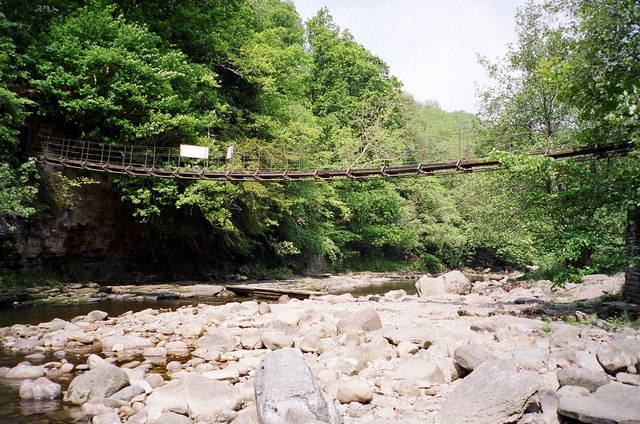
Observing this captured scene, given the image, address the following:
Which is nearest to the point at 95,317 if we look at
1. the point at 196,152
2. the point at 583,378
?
the point at 196,152

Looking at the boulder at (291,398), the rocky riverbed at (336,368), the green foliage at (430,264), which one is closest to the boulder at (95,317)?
the rocky riverbed at (336,368)

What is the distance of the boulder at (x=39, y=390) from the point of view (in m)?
5.18

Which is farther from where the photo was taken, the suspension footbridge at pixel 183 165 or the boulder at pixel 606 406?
the suspension footbridge at pixel 183 165

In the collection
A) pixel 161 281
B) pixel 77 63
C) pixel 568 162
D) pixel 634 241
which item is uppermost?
pixel 77 63

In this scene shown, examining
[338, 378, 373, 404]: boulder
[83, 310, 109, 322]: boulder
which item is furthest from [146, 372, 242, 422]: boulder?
[83, 310, 109, 322]: boulder

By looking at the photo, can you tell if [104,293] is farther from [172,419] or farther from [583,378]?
[583,378]

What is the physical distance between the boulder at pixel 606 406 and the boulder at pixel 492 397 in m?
0.30

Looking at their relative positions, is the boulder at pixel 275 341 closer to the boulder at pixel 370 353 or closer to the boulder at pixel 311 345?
the boulder at pixel 311 345

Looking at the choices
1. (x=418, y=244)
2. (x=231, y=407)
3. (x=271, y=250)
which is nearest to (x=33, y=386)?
(x=231, y=407)

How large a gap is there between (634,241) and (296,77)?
796 inches

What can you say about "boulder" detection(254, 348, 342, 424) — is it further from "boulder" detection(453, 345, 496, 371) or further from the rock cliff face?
the rock cliff face

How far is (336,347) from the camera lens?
7.18 m

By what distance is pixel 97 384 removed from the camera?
521cm

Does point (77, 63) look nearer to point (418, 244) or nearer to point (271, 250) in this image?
point (271, 250)
